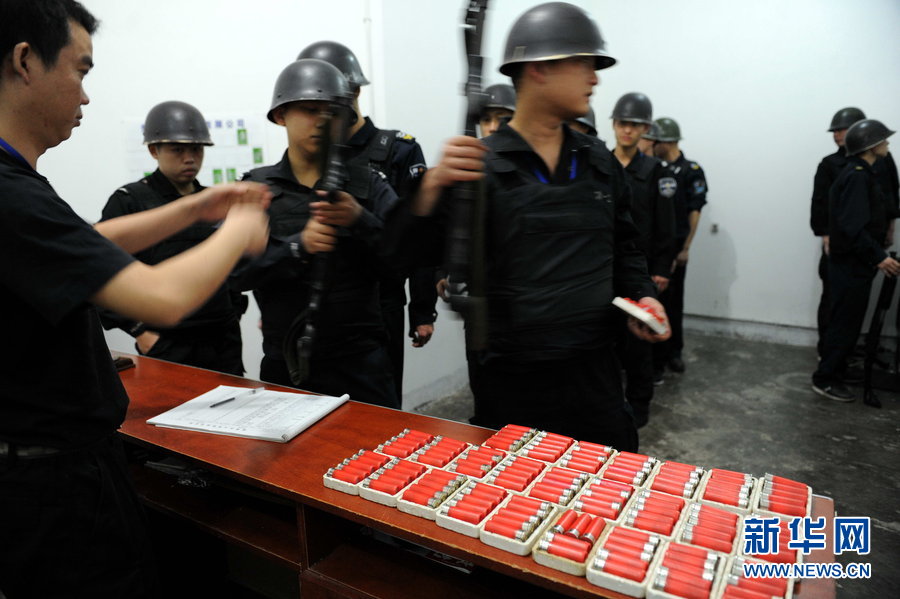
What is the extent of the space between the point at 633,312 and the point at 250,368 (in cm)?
291

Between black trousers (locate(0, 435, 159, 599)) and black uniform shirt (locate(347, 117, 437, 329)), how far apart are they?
1.74 meters

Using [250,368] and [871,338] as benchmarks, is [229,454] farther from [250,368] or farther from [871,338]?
[871,338]

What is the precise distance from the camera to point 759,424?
390 centimetres

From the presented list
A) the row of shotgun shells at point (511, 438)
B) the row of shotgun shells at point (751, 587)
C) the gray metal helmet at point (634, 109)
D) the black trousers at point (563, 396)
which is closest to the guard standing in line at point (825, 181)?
the gray metal helmet at point (634, 109)

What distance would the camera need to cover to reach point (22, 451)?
1.12m

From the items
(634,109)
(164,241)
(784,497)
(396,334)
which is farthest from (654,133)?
(784,497)

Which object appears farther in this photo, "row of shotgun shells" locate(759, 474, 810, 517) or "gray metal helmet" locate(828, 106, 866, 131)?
"gray metal helmet" locate(828, 106, 866, 131)

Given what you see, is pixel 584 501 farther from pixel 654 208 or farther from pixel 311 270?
pixel 654 208

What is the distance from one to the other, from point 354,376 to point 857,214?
382 cm

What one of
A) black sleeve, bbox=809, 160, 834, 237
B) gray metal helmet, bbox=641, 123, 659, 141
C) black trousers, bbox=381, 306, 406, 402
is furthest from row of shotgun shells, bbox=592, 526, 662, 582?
black sleeve, bbox=809, 160, 834, 237

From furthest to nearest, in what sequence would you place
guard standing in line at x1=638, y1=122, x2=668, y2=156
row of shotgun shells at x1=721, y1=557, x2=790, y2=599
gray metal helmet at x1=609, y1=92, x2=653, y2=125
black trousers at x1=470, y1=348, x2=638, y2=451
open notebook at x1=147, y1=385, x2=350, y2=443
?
guard standing in line at x1=638, y1=122, x2=668, y2=156, gray metal helmet at x1=609, y1=92, x2=653, y2=125, black trousers at x1=470, y1=348, x2=638, y2=451, open notebook at x1=147, y1=385, x2=350, y2=443, row of shotgun shells at x1=721, y1=557, x2=790, y2=599

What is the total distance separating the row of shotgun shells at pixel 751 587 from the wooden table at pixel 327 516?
5cm

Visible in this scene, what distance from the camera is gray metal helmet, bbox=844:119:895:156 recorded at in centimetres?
409

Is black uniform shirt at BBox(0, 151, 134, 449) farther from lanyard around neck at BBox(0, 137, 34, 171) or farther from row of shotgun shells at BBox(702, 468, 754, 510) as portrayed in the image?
row of shotgun shells at BBox(702, 468, 754, 510)
